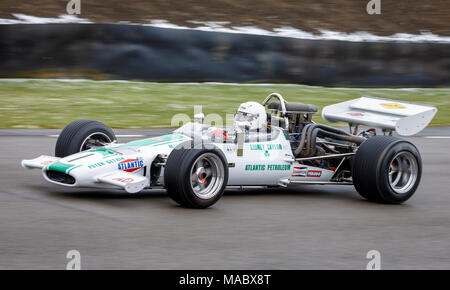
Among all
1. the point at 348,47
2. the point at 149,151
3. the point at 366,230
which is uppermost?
the point at 348,47

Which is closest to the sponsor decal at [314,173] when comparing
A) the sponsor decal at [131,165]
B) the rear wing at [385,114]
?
the rear wing at [385,114]

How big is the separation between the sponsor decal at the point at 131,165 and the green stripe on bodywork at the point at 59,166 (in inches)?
18.4

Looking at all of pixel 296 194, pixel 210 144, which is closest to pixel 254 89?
pixel 296 194

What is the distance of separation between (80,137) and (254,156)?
1909 mm

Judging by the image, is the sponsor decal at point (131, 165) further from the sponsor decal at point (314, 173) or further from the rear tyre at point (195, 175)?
the sponsor decal at point (314, 173)

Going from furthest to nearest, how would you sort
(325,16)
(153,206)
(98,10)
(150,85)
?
(325,16)
(98,10)
(150,85)
(153,206)

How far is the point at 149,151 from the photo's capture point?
23.4 ft

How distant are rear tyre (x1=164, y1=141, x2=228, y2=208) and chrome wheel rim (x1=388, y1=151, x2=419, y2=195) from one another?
2052mm

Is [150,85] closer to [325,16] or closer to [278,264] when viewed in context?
[325,16]

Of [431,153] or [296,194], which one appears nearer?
[296,194]

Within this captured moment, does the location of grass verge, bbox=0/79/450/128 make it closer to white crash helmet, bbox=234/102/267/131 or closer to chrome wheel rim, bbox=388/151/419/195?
white crash helmet, bbox=234/102/267/131

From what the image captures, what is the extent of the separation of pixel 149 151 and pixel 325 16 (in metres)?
13.6

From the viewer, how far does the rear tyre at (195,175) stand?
258 inches

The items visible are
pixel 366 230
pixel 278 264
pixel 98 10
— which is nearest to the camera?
pixel 278 264
